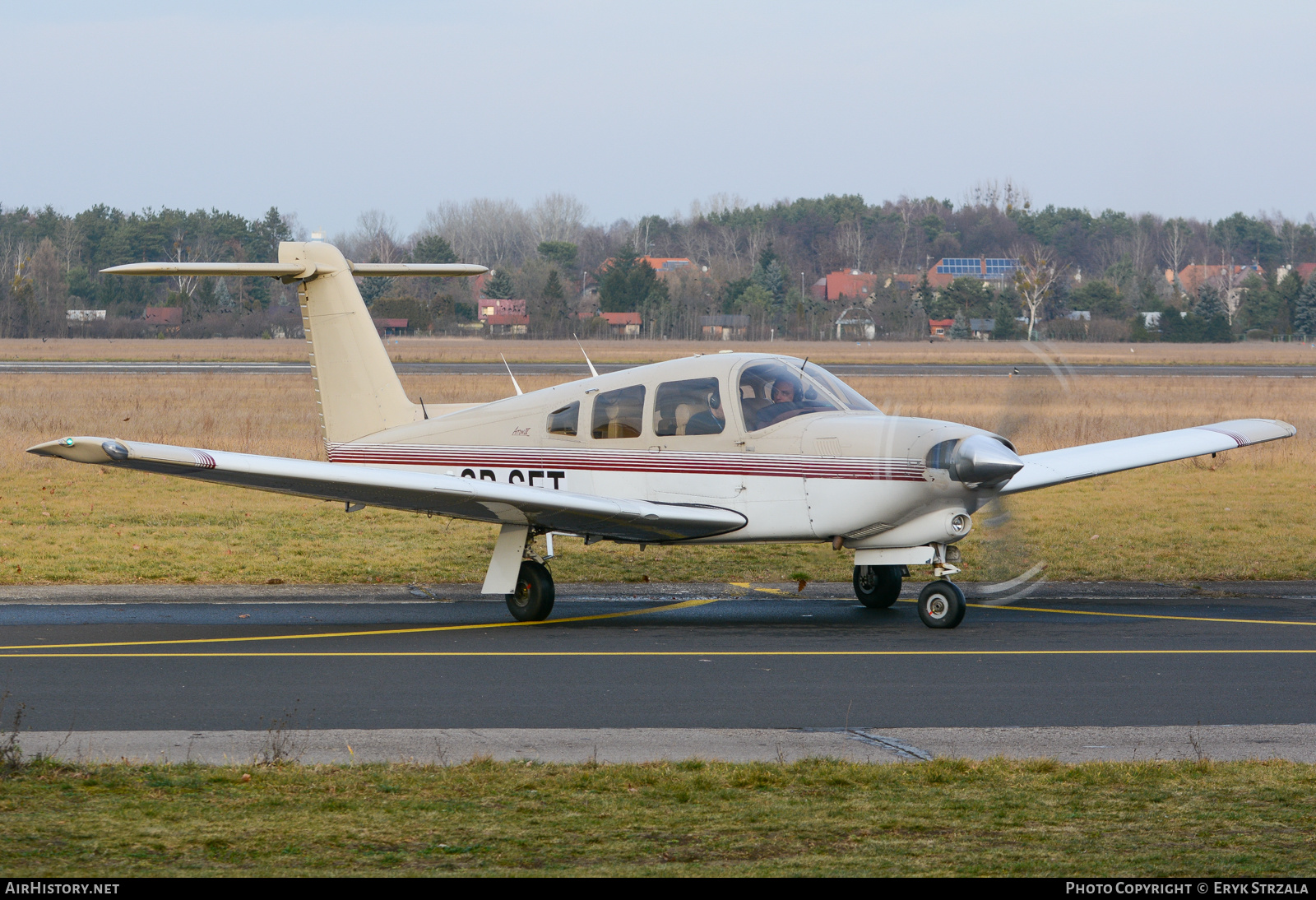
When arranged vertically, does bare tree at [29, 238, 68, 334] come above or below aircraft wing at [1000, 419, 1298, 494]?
above

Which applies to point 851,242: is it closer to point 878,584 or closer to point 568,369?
point 568,369

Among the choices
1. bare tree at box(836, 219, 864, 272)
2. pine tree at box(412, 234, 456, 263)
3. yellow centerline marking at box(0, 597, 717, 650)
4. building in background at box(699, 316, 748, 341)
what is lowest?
yellow centerline marking at box(0, 597, 717, 650)

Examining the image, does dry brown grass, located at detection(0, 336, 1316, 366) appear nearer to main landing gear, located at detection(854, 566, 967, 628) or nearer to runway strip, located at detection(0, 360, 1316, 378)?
→ runway strip, located at detection(0, 360, 1316, 378)

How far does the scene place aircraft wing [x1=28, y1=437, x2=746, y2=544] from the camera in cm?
1105

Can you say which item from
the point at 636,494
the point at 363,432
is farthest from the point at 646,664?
the point at 363,432

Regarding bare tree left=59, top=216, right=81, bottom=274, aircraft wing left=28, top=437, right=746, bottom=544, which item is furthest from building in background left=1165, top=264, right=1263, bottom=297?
A: bare tree left=59, top=216, right=81, bottom=274

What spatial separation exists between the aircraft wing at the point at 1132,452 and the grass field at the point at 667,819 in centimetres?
597

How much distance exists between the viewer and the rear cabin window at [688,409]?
12609mm

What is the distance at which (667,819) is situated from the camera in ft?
19.9

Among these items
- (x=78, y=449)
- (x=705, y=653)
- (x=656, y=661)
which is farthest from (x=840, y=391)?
(x=78, y=449)

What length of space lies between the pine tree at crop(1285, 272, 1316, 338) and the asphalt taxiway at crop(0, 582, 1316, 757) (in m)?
107

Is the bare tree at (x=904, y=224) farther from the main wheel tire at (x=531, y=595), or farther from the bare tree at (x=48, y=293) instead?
the main wheel tire at (x=531, y=595)

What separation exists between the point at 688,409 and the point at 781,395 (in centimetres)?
90

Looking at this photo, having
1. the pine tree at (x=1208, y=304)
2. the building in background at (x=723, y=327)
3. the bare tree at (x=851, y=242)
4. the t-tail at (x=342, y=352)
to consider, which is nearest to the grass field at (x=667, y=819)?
the t-tail at (x=342, y=352)
